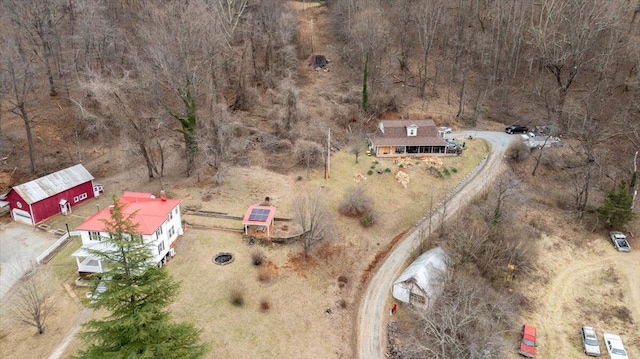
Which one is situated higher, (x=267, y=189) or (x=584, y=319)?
(x=267, y=189)

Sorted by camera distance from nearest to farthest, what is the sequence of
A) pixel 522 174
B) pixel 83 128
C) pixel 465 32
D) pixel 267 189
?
pixel 267 189 < pixel 522 174 < pixel 83 128 < pixel 465 32

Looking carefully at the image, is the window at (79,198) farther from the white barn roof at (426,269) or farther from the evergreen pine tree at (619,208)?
the evergreen pine tree at (619,208)

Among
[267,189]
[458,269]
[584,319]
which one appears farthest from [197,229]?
[584,319]

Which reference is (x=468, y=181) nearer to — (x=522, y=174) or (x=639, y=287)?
(x=522, y=174)

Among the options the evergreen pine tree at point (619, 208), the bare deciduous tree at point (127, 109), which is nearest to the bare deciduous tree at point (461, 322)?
the evergreen pine tree at point (619, 208)

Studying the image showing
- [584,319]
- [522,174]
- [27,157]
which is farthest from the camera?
[522,174]

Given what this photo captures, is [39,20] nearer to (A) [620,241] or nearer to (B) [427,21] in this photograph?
(B) [427,21]

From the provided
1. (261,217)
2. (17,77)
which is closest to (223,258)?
(261,217)

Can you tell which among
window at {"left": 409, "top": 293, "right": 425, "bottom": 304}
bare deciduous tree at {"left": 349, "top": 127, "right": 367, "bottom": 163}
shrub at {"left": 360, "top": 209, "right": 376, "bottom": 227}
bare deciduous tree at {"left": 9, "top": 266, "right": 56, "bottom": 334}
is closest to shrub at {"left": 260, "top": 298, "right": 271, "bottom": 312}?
window at {"left": 409, "top": 293, "right": 425, "bottom": 304}
